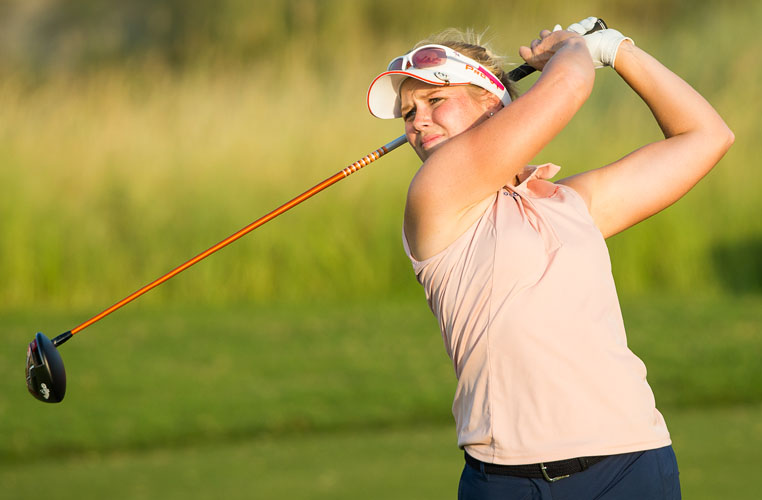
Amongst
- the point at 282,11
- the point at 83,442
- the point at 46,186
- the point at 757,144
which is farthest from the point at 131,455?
the point at 282,11

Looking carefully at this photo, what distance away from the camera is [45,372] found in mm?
2598

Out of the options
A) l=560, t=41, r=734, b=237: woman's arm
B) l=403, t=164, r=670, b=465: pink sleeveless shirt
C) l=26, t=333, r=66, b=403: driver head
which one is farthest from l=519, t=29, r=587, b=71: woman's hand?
l=26, t=333, r=66, b=403: driver head

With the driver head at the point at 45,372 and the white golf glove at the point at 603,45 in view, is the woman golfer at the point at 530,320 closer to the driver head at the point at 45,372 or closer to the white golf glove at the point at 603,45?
the white golf glove at the point at 603,45

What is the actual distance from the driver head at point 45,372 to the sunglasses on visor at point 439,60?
1.10 m

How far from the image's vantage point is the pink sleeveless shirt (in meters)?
1.89

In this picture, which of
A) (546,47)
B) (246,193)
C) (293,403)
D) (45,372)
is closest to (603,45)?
(546,47)

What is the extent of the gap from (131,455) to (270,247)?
15.4 ft

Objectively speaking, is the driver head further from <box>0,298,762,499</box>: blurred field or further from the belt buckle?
<box>0,298,762,499</box>: blurred field

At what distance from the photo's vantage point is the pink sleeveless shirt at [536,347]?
1.89 meters

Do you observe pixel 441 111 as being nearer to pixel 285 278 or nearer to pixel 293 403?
pixel 293 403

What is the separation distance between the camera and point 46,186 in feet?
33.4

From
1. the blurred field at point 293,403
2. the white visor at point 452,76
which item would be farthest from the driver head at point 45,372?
the blurred field at point 293,403

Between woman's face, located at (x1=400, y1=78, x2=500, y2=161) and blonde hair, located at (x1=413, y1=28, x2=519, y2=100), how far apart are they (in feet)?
0.33

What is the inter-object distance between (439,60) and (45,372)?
120cm
